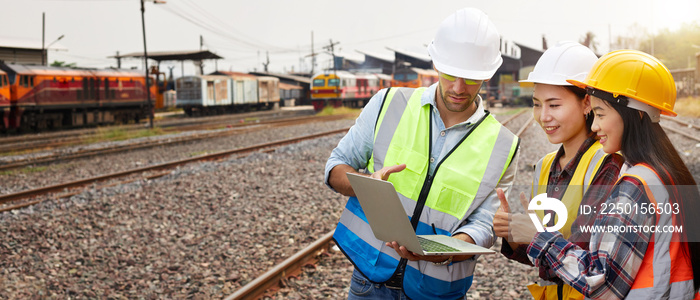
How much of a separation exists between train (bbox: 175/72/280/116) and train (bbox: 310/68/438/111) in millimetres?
5412

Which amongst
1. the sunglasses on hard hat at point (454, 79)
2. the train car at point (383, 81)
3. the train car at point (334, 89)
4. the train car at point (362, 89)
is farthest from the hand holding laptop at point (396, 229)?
the train car at point (383, 81)

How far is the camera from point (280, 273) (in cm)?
514

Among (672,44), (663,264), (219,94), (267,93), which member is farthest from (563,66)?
(672,44)

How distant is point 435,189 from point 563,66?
0.74 m

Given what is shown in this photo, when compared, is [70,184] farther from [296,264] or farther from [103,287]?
[296,264]

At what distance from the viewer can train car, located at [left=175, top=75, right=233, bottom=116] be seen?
37.2 m

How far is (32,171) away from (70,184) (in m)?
2.71

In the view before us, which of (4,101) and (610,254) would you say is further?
(4,101)

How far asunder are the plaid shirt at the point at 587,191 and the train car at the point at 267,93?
42.0 metres

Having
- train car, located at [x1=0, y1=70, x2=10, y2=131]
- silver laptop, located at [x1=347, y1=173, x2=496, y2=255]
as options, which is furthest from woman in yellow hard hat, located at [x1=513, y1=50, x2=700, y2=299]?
train car, located at [x1=0, y1=70, x2=10, y2=131]

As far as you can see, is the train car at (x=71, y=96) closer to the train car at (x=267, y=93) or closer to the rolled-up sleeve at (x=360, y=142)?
the train car at (x=267, y=93)

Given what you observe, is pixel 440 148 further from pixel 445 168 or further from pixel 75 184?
pixel 75 184

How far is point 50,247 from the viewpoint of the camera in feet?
20.4

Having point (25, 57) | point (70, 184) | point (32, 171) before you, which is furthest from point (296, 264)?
point (25, 57)
